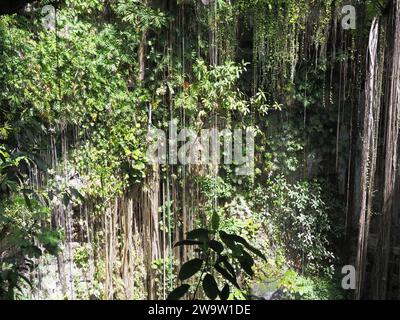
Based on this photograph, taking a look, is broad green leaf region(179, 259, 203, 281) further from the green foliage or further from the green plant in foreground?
the green foliage

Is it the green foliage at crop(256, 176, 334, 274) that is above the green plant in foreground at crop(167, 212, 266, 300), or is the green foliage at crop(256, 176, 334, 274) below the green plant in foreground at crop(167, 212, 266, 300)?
below

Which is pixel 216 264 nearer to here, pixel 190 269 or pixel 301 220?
pixel 190 269

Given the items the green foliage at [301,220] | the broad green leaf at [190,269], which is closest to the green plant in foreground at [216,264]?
the broad green leaf at [190,269]

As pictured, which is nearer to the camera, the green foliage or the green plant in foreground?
the green plant in foreground

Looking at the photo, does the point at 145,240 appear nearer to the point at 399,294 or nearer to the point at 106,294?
the point at 106,294

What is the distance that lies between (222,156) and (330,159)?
1.24m

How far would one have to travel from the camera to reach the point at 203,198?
434 cm

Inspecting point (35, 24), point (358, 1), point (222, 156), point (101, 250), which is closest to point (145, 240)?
point (101, 250)

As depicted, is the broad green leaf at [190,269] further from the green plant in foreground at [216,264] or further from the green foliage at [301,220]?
the green foliage at [301,220]

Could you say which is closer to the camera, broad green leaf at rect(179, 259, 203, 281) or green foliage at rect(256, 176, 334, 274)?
broad green leaf at rect(179, 259, 203, 281)

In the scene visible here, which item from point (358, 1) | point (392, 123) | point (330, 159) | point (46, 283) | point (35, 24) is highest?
point (358, 1)

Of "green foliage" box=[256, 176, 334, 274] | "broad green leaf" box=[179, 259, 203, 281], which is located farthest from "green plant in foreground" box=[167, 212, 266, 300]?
"green foliage" box=[256, 176, 334, 274]

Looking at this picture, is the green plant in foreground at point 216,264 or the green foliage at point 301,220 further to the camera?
the green foliage at point 301,220

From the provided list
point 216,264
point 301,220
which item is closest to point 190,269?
point 216,264
